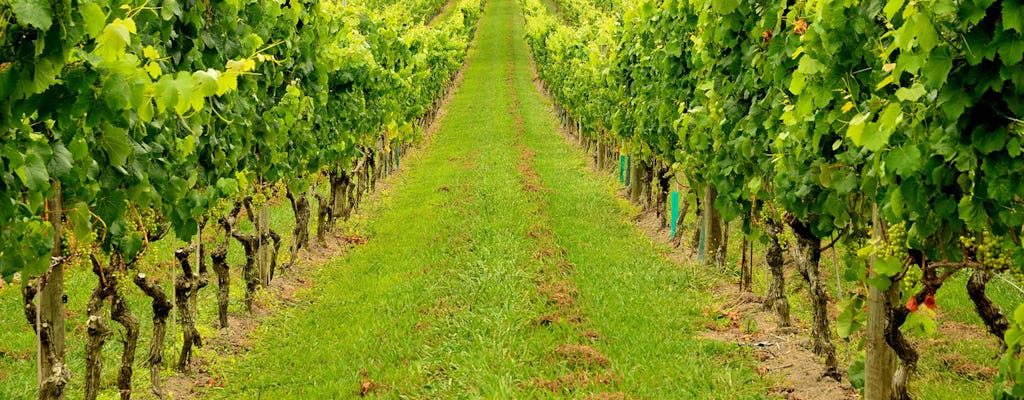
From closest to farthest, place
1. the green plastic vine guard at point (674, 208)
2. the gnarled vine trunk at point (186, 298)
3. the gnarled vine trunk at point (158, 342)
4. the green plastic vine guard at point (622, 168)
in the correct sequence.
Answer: the gnarled vine trunk at point (158, 342) → the gnarled vine trunk at point (186, 298) → the green plastic vine guard at point (674, 208) → the green plastic vine guard at point (622, 168)

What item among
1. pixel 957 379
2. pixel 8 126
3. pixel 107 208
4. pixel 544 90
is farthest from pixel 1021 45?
pixel 544 90

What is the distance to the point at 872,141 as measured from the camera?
10.7 feet

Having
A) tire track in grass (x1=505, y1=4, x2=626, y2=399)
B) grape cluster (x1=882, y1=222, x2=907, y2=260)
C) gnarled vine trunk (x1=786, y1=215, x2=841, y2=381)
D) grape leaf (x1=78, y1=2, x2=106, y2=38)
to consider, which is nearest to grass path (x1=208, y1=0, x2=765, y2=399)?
tire track in grass (x1=505, y1=4, x2=626, y2=399)

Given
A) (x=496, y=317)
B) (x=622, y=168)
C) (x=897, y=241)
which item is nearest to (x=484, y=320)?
(x=496, y=317)

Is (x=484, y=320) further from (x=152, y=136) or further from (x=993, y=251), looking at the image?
(x=993, y=251)

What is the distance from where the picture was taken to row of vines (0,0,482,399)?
2.76 meters

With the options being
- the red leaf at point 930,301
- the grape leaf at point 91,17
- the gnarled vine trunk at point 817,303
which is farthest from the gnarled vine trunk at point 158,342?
the red leaf at point 930,301

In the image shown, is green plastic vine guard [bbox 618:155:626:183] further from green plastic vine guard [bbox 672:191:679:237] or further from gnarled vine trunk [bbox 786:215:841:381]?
gnarled vine trunk [bbox 786:215:841:381]

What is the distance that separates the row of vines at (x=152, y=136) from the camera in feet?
9.06

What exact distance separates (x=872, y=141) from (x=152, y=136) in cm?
319

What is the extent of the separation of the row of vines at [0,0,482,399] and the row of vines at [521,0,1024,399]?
2.45m

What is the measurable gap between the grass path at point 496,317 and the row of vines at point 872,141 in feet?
3.39

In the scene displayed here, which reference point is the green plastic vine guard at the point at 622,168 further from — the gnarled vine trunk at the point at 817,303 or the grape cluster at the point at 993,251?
the grape cluster at the point at 993,251

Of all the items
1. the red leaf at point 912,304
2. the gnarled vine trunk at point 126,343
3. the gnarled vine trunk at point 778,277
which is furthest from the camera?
the gnarled vine trunk at point 778,277
